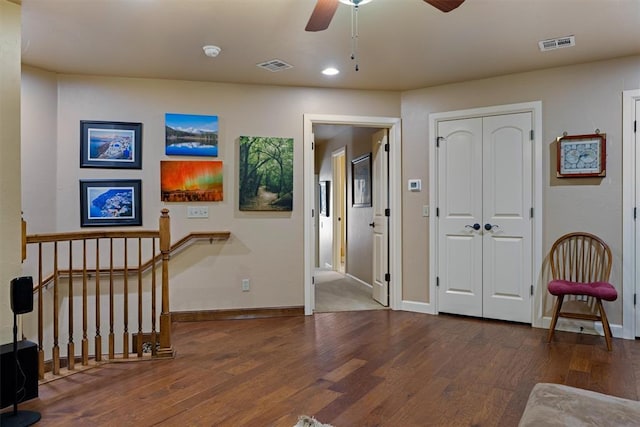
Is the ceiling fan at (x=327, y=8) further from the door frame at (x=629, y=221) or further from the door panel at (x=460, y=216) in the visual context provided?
the door frame at (x=629, y=221)

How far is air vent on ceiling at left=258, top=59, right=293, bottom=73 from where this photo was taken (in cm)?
371

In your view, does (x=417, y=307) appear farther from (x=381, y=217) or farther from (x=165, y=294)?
(x=165, y=294)

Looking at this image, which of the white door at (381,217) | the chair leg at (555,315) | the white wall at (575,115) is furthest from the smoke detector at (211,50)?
the chair leg at (555,315)

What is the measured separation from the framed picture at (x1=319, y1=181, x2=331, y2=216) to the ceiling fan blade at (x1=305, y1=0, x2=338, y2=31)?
18.2 feet

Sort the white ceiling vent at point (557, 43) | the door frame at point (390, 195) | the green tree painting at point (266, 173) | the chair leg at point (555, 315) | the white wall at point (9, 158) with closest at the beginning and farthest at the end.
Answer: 1. the white wall at point (9, 158)
2. the white ceiling vent at point (557, 43)
3. the chair leg at point (555, 315)
4. the green tree painting at point (266, 173)
5. the door frame at point (390, 195)

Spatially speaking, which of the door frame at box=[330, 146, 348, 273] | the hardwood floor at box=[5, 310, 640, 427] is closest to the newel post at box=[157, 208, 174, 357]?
the hardwood floor at box=[5, 310, 640, 427]

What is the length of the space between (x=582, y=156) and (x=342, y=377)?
2.93 meters

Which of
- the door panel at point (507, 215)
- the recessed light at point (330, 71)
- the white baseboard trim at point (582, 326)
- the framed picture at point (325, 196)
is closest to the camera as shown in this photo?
the white baseboard trim at point (582, 326)

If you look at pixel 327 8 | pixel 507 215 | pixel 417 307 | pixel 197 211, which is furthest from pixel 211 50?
pixel 417 307

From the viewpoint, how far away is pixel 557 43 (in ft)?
10.8

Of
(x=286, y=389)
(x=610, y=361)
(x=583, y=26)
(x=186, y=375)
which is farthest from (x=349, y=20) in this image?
(x=610, y=361)

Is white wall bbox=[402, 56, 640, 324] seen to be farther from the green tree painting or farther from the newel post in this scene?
the newel post

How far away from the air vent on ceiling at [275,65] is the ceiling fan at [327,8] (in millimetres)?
1295

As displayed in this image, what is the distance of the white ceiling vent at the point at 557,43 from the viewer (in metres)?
3.21
